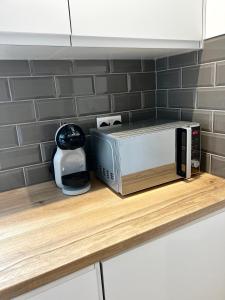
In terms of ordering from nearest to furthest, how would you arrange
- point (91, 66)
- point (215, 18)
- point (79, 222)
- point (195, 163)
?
point (79, 222) < point (215, 18) < point (195, 163) < point (91, 66)

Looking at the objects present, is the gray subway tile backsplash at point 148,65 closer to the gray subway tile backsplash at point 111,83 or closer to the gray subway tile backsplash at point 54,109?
the gray subway tile backsplash at point 111,83

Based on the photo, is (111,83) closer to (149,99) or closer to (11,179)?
(149,99)

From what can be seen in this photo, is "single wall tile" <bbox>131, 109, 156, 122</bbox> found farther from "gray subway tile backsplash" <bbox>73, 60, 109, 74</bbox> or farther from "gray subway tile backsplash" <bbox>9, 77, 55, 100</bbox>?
"gray subway tile backsplash" <bbox>9, 77, 55, 100</bbox>

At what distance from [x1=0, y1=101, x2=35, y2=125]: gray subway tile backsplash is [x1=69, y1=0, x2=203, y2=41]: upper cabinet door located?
0.40m

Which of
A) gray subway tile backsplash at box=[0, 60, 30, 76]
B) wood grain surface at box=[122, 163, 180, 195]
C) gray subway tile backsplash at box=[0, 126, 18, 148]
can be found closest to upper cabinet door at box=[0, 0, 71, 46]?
gray subway tile backsplash at box=[0, 60, 30, 76]

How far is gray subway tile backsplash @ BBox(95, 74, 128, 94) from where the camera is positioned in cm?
109

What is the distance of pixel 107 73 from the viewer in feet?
3.60

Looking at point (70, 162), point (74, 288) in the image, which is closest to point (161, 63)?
point (70, 162)

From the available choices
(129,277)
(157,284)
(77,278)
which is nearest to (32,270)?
(77,278)

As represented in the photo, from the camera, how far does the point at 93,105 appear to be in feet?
3.60

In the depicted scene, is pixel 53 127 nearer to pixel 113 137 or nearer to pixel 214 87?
pixel 113 137

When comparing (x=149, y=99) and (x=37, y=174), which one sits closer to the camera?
(x=37, y=174)

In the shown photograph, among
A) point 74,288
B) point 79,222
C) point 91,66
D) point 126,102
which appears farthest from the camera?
point 126,102

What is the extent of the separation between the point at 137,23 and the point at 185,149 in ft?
1.56
